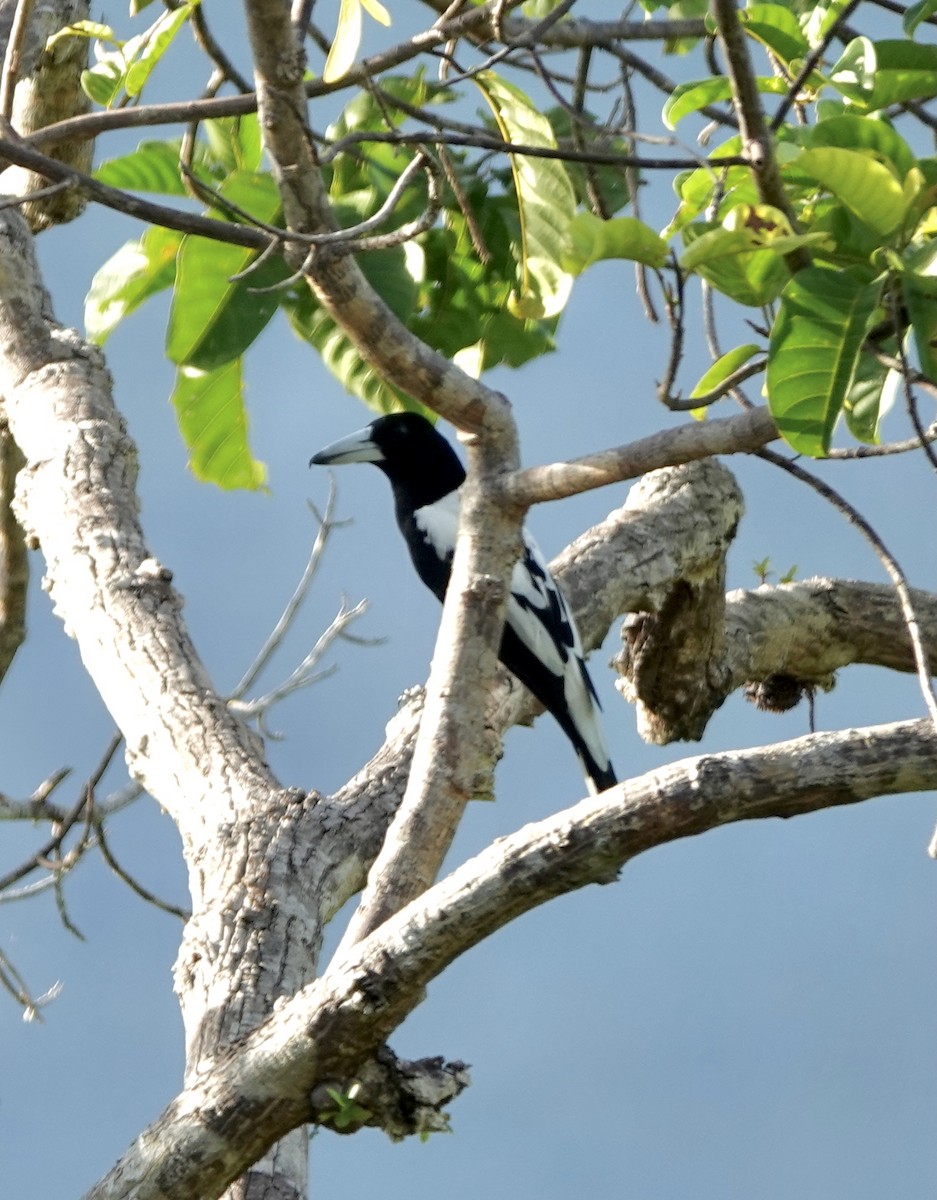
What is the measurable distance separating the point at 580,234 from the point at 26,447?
6.28 feet

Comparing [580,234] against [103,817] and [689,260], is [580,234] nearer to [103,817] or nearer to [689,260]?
[689,260]

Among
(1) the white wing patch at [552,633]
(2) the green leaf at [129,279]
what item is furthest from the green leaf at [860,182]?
(1) the white wing patch at [552,633]

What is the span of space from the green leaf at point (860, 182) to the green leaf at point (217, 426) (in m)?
1.53

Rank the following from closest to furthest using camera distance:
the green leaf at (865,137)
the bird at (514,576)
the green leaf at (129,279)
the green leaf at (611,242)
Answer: the green leaf at (611,242) → the green leaf at (865,137) → the green leaf at (129,279) → the bird at (514,576)

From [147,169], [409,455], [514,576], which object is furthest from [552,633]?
[147,169]

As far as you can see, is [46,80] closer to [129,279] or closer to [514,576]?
[129,279]

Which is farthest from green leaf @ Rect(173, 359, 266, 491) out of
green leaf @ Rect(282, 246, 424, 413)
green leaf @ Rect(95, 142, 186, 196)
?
green leaf @ Rect(95, 142, 186, 196)

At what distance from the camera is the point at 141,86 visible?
2.00 m

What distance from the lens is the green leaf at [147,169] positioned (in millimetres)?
2346

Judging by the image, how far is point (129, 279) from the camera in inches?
100.0

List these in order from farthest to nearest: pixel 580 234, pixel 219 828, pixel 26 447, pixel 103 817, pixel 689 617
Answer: pixel 689 617 < pixel 103 817 < pixel 26 447 < pixel 219 828 < pixel 580 234

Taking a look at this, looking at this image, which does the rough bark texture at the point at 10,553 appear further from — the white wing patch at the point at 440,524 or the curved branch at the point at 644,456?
the curved branch at the point at 644,456

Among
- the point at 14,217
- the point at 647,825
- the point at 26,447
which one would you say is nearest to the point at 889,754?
the point at 647,825

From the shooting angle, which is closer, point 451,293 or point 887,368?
point 887,368
